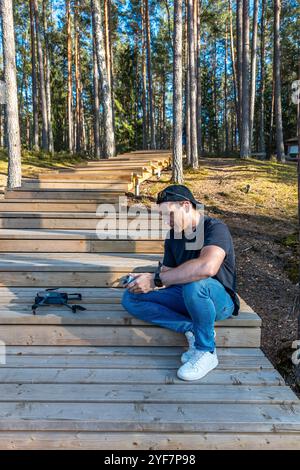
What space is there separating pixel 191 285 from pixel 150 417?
832mm

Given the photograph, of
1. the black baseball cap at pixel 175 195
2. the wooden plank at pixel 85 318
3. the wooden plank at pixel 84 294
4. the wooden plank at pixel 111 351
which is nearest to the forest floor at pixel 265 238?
the wooden plank at pixel 111 351

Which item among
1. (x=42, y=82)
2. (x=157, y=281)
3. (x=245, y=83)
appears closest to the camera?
(x=157, y=281)

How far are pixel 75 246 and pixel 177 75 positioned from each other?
622 cm

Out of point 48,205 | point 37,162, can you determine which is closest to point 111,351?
point 48,205

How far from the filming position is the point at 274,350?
3.69 metres

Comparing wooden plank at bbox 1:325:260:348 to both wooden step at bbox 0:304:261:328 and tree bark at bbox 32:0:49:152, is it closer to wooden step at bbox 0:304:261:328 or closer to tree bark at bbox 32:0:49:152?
wooden step at bbox 0:304:261:328

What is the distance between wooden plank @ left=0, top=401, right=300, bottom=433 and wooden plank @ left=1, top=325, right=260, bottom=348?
0.71 metres

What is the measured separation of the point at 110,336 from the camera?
2885 millimetres

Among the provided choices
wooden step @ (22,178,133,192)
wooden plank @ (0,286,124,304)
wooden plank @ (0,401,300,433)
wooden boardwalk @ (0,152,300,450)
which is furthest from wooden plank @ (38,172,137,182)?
wooden plank @ (0,401,300,433)

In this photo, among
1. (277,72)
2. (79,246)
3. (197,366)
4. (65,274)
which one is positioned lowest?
(197,366)

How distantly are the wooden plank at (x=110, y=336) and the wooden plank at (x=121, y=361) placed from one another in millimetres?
143

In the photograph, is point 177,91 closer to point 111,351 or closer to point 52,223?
point 52,223

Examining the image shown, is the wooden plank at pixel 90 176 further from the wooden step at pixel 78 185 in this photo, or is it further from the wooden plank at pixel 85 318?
the wooden plank at pixel 85 318
